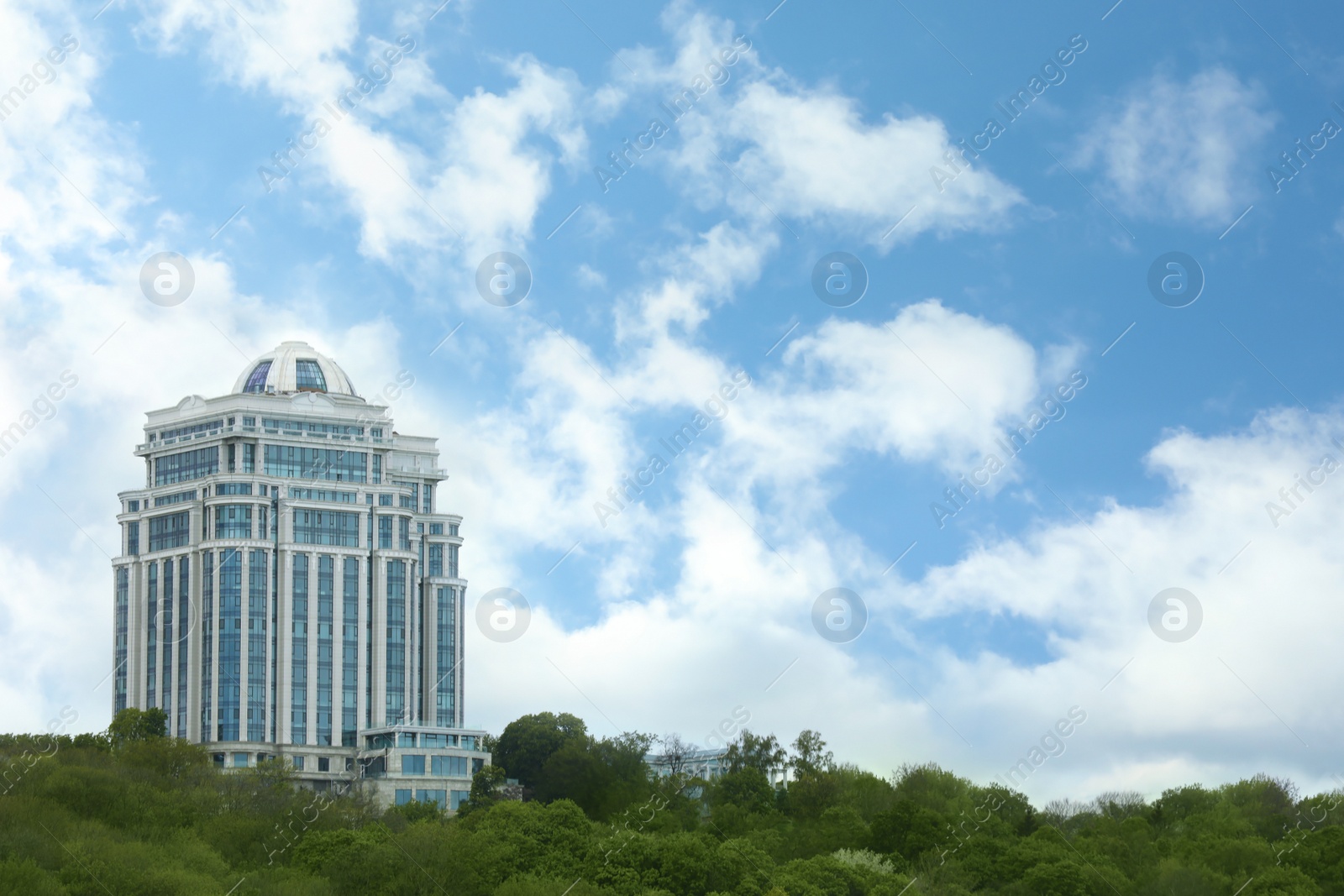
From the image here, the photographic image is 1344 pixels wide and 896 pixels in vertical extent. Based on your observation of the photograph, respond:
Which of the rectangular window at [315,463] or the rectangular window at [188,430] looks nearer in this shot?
the rectangular window at [315,463]

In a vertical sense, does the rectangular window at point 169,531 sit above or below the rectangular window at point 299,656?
above

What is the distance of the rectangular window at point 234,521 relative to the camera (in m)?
143

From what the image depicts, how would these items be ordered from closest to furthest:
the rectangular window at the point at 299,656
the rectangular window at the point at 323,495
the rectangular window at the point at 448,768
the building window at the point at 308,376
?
the rectangular window at the point at 448,768, the rectangular window at the point at 299,656, the rectangular window at the point at 323,495, the building window at the point at 308,376

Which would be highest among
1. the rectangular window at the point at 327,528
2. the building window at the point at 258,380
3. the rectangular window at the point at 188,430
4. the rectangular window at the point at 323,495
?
the building window at the point at 258,380

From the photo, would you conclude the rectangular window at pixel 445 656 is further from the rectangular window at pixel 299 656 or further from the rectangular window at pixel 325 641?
the rectangular window at pixel 299 656

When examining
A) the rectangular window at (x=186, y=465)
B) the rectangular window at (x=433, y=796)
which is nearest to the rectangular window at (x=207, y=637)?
the rectangular window at (x=186, y=465)

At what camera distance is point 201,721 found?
5507 inches

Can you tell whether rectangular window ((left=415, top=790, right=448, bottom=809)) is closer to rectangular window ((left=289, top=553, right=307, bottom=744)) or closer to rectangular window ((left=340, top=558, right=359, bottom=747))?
rectangular window ((left=340, top=558, right=359, bottom=747))

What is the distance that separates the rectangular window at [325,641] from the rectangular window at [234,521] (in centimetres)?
701

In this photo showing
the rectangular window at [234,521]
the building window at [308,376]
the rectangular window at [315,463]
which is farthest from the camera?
the building window at [308,376]

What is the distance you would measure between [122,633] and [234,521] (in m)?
16.1

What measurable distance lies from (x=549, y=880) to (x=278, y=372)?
91.9 m

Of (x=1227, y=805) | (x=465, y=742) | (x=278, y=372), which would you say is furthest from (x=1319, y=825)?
(x=278, y=372)

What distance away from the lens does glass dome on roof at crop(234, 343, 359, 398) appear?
501 ft
